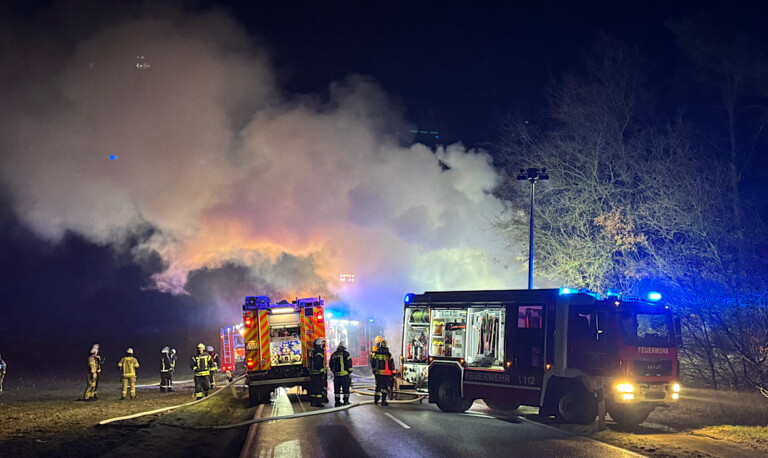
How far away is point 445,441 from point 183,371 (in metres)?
24.8

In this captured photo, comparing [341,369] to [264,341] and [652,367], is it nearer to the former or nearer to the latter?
[264,341]

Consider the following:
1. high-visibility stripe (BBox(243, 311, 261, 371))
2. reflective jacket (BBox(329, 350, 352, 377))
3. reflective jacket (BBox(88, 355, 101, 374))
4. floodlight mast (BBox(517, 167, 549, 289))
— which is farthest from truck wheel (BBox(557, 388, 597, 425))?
reflective jacket (BBox(88, 355, 101, 374))

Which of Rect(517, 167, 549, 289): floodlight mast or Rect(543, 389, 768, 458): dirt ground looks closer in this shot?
Rect(543, 389, 768, 458): dirt ground

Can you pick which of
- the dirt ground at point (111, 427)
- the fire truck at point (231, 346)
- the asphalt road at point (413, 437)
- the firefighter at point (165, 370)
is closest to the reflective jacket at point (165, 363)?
the firefighter at point (165, 370)

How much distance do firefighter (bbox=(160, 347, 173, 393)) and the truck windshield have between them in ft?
45.2

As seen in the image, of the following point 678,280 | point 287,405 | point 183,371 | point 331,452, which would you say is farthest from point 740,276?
point 183,371

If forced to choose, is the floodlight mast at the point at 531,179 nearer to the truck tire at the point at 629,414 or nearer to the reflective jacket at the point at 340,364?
the reflective jacket at the point at 340,364

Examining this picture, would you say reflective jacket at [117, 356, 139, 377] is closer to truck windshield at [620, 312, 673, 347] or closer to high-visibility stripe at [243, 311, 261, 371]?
high-visibility stripe at [243, 311, 261, 371]

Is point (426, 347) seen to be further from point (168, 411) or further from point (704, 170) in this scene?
point (704, 170)

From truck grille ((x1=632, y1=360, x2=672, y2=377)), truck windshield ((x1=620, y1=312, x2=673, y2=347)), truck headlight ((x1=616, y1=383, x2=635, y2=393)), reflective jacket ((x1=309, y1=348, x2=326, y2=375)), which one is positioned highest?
truck windshield ((x1=620, y1=312, x2=673, y2=347))

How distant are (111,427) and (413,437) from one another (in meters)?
5.85

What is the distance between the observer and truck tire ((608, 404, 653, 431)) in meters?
11.8

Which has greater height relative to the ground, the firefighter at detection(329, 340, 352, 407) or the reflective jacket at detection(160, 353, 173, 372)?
the firefighter at detection(329, 340, 352, 407)

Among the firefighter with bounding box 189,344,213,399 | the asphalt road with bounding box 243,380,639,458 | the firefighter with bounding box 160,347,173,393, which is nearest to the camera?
the asphalt road with bounding box 243,380,639,458
